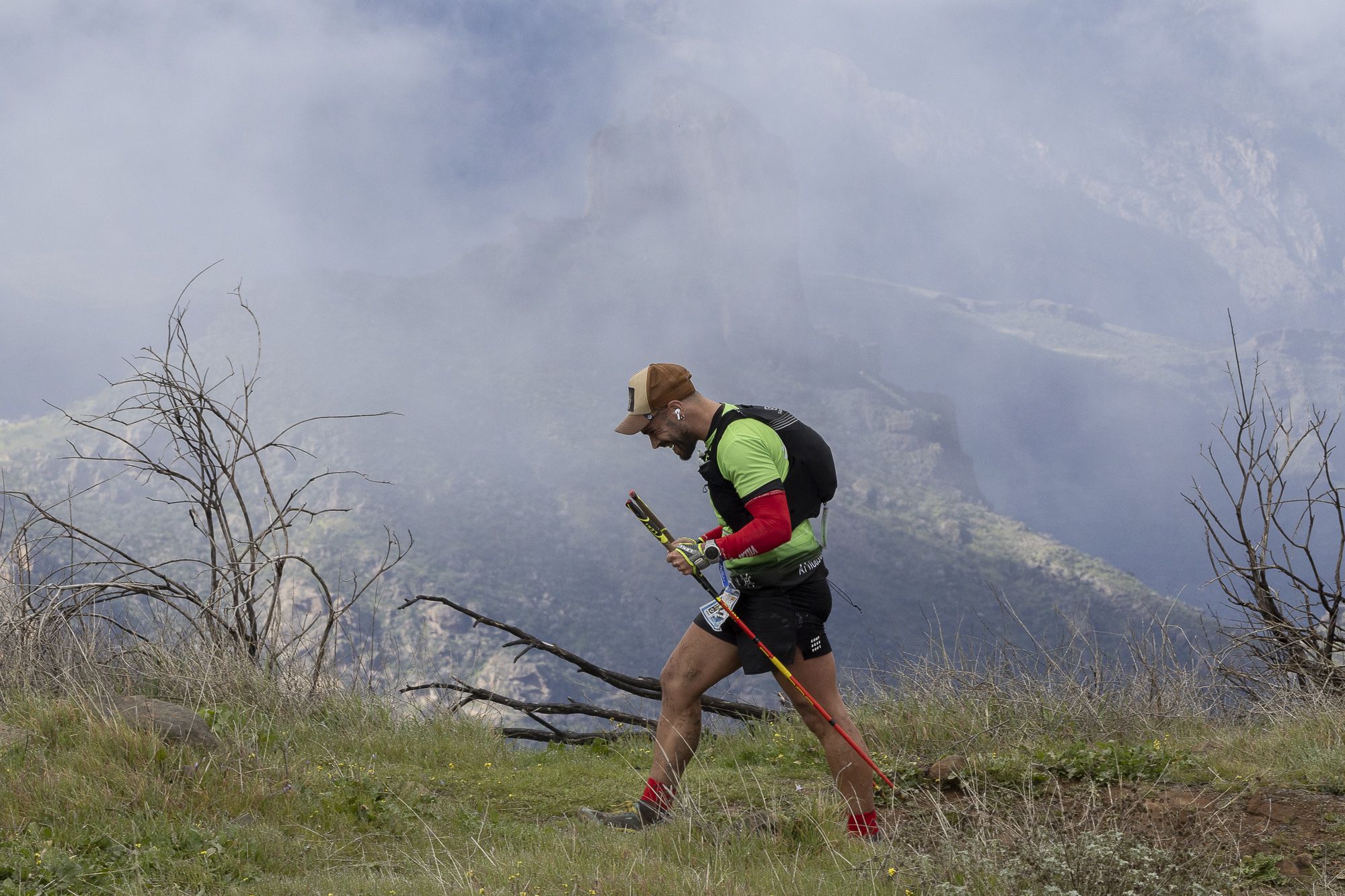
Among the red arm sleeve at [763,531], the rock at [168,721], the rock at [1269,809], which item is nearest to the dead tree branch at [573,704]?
the rock at [168,721]

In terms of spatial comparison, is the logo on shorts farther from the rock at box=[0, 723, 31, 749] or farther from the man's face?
the rock at box=[0, 723, 31, 749]

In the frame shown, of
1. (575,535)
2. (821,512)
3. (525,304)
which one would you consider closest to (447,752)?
(821,512)

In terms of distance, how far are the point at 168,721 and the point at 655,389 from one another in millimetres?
2698

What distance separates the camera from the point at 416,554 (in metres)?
112

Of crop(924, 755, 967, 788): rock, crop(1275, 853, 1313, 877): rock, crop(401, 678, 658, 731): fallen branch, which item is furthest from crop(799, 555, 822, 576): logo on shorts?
crop(401, 678, 658, 731): fallen branch

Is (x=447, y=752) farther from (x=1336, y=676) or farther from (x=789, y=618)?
(x=1336, y=676)

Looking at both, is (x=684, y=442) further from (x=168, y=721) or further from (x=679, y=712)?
(x=168, y=721)

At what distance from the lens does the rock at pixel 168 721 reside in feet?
15.7

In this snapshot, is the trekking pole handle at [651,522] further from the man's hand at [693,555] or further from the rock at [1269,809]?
the rock at [1269,809]

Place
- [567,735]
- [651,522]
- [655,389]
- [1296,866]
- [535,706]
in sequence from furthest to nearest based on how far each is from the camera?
1. [535,706]
2. [567,735]
3. [651,522]
4. [655,389]
5. [1296,866]

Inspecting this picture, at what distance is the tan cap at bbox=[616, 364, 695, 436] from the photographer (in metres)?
4.34

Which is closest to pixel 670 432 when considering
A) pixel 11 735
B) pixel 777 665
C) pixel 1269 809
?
pixel 777 665

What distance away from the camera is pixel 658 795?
4578 millimetres

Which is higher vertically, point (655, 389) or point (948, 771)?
point (655, 389)
